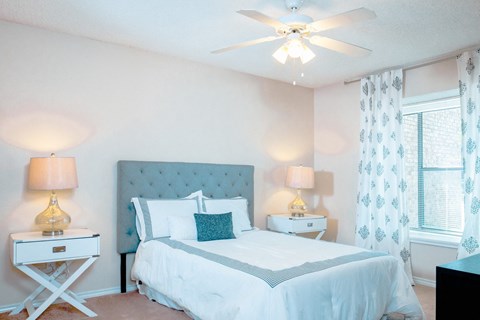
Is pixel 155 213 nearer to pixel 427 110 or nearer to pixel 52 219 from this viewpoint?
pixel 52 219

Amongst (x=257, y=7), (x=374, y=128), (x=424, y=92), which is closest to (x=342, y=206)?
(x=374, y=128)

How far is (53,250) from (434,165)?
3992mm

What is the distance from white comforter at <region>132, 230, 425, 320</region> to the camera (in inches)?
89.0

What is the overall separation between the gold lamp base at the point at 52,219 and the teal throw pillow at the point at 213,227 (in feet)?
3.74

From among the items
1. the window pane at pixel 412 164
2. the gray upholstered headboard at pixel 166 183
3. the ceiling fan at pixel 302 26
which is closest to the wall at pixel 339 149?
the window pane at pixel 412 164

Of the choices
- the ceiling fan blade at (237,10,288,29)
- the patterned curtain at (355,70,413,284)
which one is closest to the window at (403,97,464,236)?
the patterned curtain at (355,70,413,284)

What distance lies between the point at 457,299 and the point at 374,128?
3.35 meters

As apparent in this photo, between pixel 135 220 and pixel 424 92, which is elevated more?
pixel 424 92

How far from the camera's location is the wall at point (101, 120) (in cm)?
333

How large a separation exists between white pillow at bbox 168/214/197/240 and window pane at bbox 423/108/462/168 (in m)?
2.79

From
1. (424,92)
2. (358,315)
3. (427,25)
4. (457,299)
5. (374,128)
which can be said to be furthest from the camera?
(374,128)

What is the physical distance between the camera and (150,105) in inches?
160

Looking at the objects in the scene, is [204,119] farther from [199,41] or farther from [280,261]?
[280,261]

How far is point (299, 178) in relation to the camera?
4797 mm
